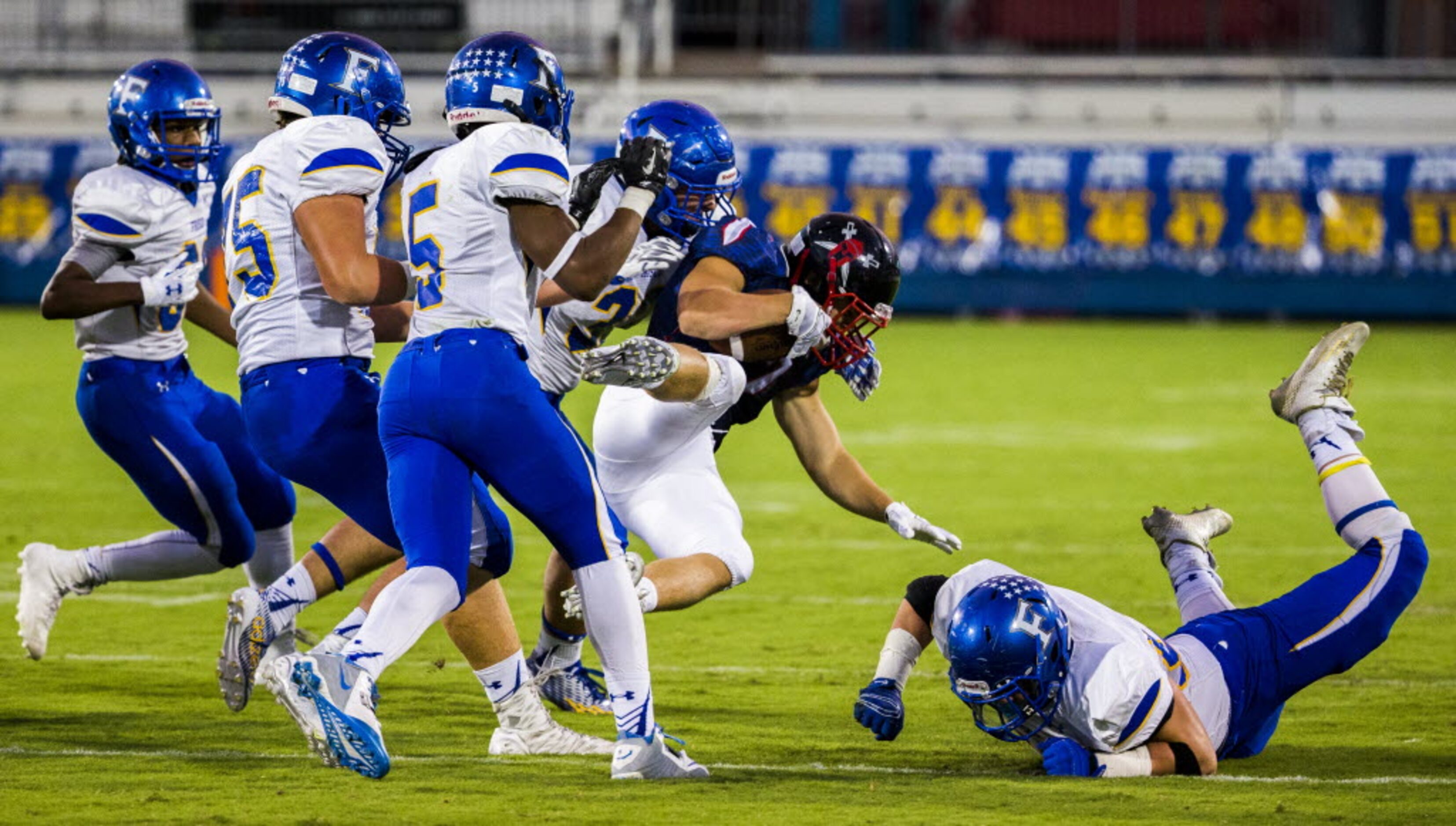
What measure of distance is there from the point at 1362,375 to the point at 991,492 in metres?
5.84

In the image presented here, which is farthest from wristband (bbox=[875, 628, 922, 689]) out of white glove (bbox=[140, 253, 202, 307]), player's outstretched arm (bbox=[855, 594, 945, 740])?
white glove (bbox=[140, 253, 202, 307])

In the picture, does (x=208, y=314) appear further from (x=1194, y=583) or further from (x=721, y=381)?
(x=1194, y=583)

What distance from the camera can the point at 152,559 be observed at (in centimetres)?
574

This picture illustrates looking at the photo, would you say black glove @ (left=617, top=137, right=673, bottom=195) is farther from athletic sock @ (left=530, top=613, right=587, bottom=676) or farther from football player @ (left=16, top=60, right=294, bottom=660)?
football player @ (left=16, top=60, right=294, bottom=660)

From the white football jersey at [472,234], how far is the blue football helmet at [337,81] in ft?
2.14

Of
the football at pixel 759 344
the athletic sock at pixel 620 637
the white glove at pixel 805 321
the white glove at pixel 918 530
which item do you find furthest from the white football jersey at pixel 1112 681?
the football at pixel 759 344

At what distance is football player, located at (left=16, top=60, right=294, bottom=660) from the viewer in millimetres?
5547

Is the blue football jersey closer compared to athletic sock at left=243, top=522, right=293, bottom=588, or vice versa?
the blue football jersey

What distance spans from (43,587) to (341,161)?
2000 mm

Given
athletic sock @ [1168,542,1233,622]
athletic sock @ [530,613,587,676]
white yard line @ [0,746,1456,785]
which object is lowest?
athletic sock @ [530,613,587,676]

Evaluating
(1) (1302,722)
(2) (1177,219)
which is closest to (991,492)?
(1) (1302,722)

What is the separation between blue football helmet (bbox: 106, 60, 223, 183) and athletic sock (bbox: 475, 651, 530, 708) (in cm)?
199

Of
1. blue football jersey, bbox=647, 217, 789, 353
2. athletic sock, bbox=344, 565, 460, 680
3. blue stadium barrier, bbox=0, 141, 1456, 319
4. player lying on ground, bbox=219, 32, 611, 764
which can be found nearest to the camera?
athletic sock, bbox=344, 565, 460, 680

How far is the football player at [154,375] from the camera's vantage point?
555 cm
